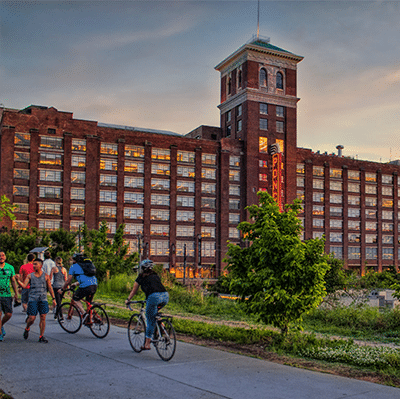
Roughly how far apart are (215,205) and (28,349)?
71026mm

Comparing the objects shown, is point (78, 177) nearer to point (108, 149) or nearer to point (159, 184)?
point (108, 149)

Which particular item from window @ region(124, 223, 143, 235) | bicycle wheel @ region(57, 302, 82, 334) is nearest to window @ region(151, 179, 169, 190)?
window @ region(124, 223, 143, 235)

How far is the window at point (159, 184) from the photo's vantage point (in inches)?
3083

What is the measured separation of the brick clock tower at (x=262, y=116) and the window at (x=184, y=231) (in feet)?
32.0

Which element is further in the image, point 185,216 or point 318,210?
point 318,210

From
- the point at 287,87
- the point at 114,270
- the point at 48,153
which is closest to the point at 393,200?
the point at 287,87

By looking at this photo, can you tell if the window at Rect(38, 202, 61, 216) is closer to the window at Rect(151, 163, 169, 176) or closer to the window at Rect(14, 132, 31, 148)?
the window at Rect(14, 132, 31, 148)

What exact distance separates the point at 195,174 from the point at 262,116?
52.2 feet

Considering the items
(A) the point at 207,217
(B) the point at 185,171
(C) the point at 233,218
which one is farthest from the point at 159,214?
(C) the point at 233,218

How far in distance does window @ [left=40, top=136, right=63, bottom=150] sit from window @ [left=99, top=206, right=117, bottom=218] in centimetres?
1111

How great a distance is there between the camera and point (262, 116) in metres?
84.8

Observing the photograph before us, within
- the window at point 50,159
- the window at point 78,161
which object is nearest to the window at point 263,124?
the window at point 78,161

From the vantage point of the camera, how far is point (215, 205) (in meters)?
81.5

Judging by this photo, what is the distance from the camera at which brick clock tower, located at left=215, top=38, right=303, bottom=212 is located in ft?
271
